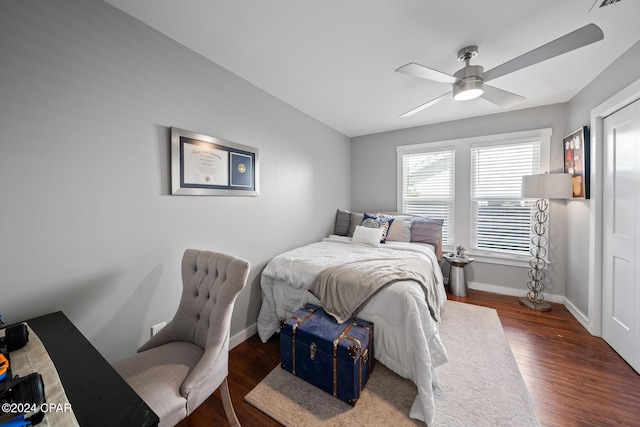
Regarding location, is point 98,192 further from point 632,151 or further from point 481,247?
point 481,247

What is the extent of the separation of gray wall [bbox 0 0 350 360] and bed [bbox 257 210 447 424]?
1.67 feet

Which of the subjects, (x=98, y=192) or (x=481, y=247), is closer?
(x=98, y=192)

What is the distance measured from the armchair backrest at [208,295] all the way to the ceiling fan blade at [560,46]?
218cm

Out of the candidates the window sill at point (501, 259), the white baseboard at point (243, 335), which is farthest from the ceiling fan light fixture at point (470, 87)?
the white baseboard at point (243, 335)

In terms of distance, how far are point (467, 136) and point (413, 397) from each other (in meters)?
3.42

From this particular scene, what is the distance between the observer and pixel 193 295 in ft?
4.96

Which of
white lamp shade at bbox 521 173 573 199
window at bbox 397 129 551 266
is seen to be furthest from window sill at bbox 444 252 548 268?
white lamp shade at bbox 521 173 573 199

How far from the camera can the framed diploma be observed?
182 centimetres

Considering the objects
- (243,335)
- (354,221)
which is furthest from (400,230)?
(243,335)

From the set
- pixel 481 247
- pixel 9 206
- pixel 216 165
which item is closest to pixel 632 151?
pixel 481 247

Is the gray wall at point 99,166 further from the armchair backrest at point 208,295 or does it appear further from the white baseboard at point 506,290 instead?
the white baseboard at point 506,290

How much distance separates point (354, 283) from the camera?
1962mm

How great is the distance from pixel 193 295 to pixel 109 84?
139 centimetres

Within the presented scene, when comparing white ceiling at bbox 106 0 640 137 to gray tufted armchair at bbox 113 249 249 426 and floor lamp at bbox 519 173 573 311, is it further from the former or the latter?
gray tufted armchair at bbox 113 249 249 426
